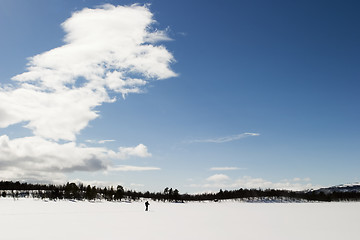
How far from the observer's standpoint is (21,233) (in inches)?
683

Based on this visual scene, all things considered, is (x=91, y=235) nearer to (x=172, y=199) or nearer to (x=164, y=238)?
(x=164, y=238)

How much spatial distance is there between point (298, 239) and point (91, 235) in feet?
39.4

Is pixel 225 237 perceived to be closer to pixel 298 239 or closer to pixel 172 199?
pixel 298 239

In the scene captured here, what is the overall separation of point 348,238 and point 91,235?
1548 centimetres

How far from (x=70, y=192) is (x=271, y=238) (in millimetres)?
146979

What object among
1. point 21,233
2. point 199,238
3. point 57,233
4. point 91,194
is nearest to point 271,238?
point 199,238

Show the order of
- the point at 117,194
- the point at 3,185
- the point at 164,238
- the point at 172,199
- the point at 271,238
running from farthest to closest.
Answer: the point at 3,185 < the point at 172,199 < the point at 117,194 < the point at 271,238 < the point at 164,238

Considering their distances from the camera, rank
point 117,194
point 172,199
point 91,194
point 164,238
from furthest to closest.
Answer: point 172,199
point 117,194
point 91,194
point 164,238

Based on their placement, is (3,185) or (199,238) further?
(3,185)

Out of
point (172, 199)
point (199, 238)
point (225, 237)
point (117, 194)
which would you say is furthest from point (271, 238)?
point (172, 199)

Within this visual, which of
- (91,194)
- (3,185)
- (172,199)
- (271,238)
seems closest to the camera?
(271,238)

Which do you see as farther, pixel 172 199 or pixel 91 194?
pixel 172 199

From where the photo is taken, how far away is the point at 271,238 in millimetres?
17688

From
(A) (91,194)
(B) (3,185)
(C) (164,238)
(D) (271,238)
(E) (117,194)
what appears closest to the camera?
(C) (164,238)
